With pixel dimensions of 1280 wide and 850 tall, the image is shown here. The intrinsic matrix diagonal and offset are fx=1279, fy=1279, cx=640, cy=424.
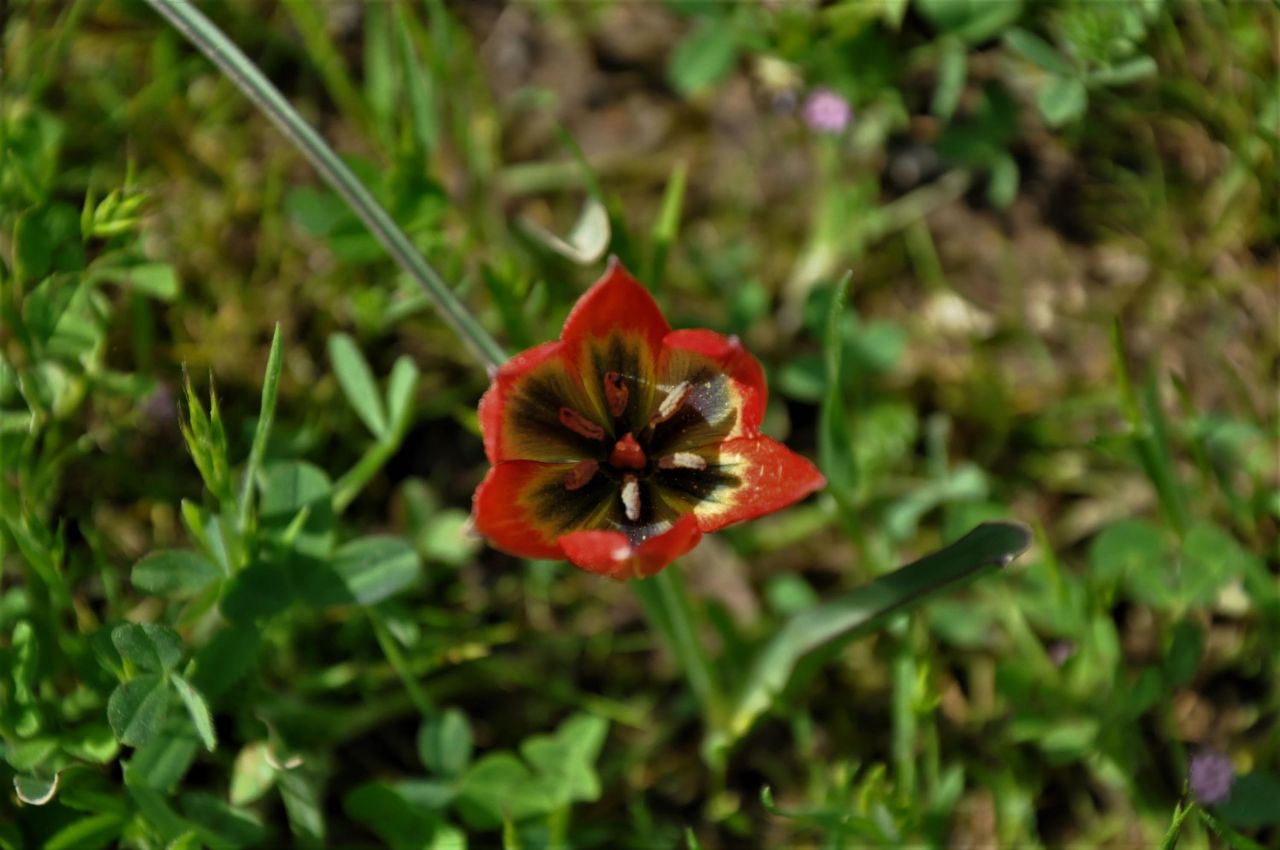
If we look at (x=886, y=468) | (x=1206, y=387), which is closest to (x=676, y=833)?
(x=886, y=468)

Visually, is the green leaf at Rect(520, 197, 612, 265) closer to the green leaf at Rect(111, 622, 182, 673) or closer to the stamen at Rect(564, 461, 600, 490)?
the stamen at Rect(564, 461, 600, 490)

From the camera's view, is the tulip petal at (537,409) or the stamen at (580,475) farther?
the stamen at (580,475)

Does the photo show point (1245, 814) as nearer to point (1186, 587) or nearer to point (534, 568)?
point (1186, 587)

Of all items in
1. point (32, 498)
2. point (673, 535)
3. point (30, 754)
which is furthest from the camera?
point (32, 498)

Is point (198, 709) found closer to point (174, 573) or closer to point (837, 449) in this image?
point (174, 573)

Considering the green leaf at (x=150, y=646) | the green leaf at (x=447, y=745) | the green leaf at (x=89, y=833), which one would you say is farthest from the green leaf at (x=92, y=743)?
the green leaf at (x=447, y=745)

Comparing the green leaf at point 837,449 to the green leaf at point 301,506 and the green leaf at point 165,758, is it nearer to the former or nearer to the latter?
the green leaf at point 301,506

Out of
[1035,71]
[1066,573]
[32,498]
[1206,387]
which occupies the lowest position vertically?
[1066,573]
